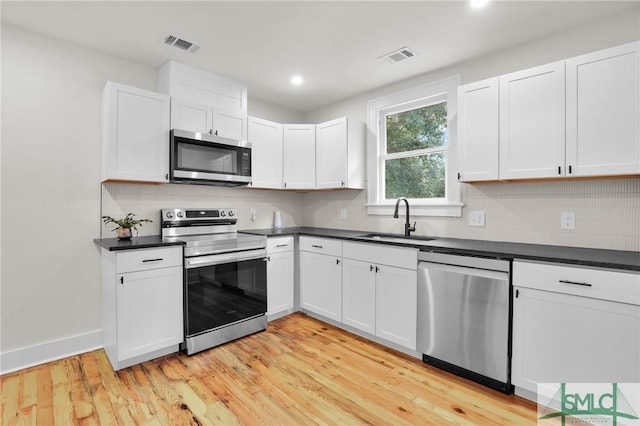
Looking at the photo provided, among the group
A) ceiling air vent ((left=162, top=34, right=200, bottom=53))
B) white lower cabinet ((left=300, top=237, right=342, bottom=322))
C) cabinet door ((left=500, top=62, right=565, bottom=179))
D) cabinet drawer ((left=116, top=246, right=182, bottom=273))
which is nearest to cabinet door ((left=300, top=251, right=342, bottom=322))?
white lower cabinet ((left=300, top=237, right=342, bottom=322))

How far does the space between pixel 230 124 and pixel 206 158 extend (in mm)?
495

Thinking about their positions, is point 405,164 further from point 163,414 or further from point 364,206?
point 163,414

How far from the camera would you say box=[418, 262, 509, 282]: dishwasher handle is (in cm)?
207

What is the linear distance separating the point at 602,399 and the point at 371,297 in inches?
62.1

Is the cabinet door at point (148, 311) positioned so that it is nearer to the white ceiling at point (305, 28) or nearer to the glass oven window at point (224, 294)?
the glass oven window at point (224, 294)

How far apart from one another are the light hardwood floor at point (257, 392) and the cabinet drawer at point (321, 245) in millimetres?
914

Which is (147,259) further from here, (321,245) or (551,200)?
(551,200)

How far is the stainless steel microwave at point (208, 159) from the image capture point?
286 cm

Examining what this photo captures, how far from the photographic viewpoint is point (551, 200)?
8.02 feet

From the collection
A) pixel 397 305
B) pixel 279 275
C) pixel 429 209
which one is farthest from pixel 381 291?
pixel 279 275

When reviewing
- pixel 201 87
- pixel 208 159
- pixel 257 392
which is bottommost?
pixel 257 392

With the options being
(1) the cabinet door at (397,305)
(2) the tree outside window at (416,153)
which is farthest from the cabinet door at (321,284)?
(2) the tree outside window at (416,153)

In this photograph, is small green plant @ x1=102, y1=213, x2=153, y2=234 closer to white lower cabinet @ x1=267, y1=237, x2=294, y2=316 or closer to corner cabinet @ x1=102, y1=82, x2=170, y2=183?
corner cabinet @ x1=102, y1=82, x2=170, y2=183

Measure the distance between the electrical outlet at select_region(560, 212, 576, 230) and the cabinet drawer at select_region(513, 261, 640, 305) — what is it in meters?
0.71
